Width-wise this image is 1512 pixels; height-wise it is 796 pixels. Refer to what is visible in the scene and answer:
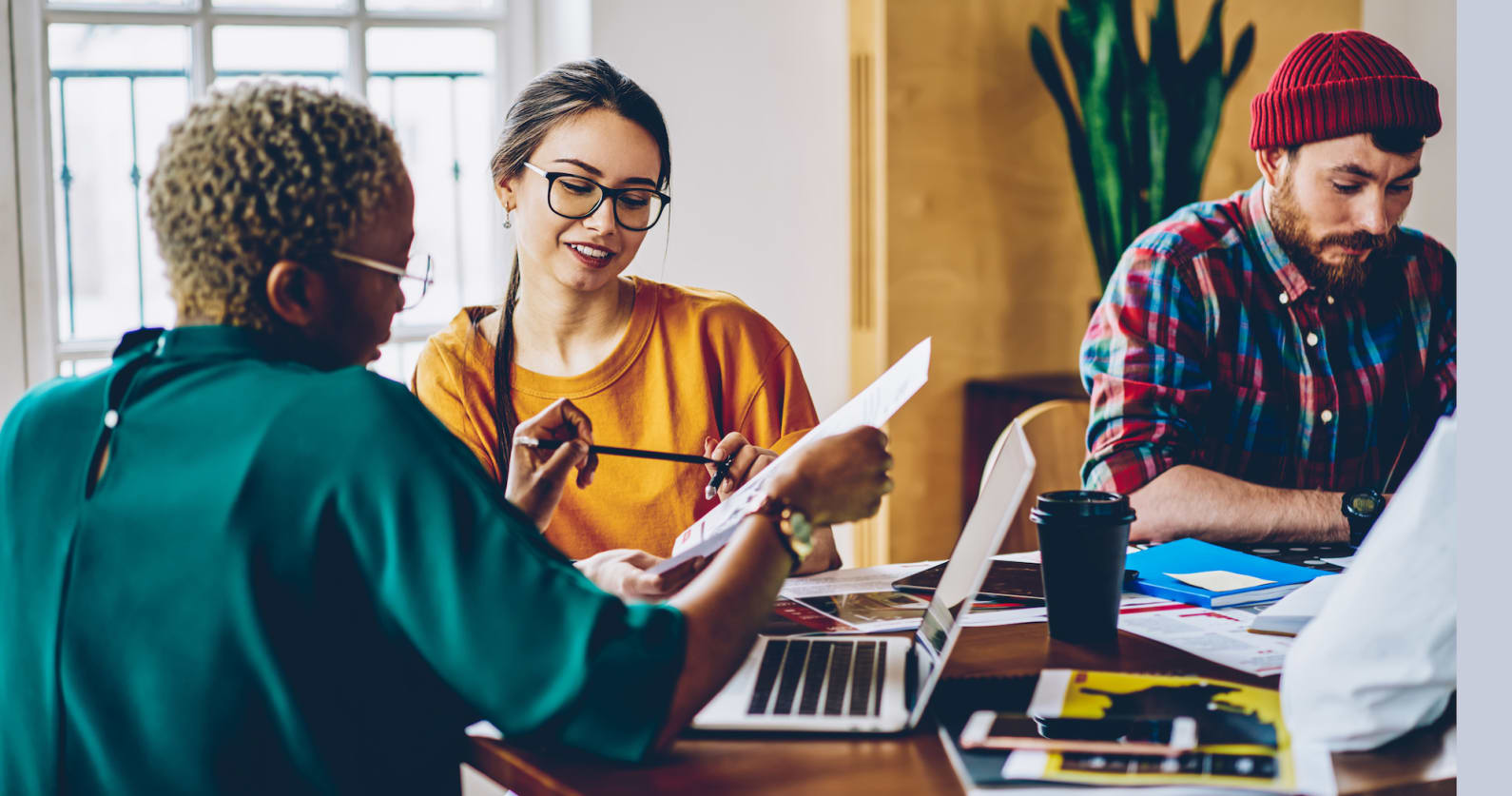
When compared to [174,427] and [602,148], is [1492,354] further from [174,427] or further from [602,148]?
[602,148]

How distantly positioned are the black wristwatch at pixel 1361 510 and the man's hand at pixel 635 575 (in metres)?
0.89

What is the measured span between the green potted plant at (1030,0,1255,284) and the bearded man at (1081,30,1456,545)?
1173mm

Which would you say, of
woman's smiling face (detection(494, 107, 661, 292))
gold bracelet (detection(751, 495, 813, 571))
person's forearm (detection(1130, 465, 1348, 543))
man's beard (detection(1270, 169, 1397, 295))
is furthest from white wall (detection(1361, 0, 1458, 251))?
gold bracelet (detection(751, 495, 813, 571))

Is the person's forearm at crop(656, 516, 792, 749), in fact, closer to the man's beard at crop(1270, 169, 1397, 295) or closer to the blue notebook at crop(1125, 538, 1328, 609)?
the blue notebook at crop(1125, 538, 1328, 609)

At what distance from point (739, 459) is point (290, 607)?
2.86 ft

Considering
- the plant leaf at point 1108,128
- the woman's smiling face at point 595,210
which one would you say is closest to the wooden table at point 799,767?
the woman's smiling face at point 595,210

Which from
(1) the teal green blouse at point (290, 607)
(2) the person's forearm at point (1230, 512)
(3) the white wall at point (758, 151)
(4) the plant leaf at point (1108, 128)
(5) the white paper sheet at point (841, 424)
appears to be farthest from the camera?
(4) the plant leaf at point (1108, 128)

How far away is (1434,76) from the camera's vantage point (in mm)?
3709

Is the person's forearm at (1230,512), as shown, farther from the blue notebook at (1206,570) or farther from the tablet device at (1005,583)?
the tablet device at (1005,583)

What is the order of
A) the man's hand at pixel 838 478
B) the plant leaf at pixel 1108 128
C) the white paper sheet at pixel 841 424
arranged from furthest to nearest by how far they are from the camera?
the plant leaf at pixel 1108 128 → the white paper sheet at pixel 841 424 → the man's hand at pixel 838 478

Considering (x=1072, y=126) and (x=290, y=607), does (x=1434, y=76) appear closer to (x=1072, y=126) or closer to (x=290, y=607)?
(x=1072, y=126)

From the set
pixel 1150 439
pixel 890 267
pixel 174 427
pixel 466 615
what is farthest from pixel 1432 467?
pixel 890 267

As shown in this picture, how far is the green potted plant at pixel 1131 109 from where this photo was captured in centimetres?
332

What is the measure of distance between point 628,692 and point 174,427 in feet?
1.24
